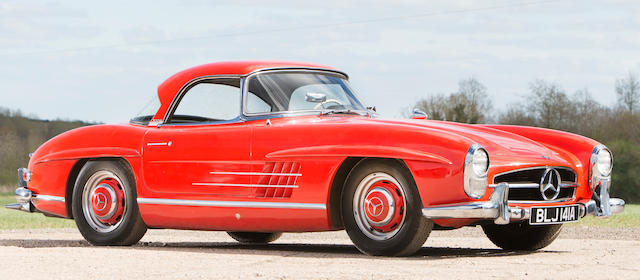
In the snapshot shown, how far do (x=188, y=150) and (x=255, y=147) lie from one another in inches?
32.5

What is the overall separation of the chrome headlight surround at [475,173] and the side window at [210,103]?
95.2 inches

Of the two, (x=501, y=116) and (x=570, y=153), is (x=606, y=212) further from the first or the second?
(x=501, y=116)

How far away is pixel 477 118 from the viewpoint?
176ft

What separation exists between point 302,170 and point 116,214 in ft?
7.82

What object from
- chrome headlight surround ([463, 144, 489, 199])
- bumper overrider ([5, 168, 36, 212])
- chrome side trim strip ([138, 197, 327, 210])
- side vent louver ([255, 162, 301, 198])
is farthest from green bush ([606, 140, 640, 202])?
chrome headlight surround ([463, 144, 489, 199])

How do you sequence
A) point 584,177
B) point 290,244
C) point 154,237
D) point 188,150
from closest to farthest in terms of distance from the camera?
point 584,177
point 188,150
point 290,244
point 154,237

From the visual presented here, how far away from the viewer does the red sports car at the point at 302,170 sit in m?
6.63

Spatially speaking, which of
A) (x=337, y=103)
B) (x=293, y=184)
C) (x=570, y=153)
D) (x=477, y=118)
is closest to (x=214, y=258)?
(x=293, y=184)

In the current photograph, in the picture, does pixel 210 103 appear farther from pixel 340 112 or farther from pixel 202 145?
pixel 340 112

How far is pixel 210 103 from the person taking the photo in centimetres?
836

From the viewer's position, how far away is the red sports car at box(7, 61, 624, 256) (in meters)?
6.63

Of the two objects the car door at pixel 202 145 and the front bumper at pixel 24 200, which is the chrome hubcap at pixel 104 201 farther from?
the front bumper at pixel 24 200

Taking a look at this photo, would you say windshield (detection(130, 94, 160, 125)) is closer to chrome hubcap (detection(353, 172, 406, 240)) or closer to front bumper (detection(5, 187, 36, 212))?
front bumper (detection(5, 187, 36, 212))

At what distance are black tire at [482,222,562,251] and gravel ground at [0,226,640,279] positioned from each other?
114mm
